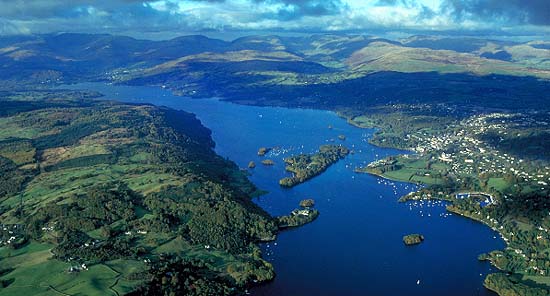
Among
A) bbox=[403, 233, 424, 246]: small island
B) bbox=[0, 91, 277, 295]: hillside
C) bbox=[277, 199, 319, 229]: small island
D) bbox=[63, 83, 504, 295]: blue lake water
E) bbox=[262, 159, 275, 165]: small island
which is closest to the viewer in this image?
bbox=[0, 91, 277, 295]: hillside

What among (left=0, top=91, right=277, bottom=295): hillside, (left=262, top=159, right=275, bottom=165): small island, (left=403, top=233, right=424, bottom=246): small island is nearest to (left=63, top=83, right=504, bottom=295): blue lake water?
(left=403, top=233, right=424, bottom=246): small island

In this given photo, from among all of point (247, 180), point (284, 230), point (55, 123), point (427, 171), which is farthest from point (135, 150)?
point (427, 171)

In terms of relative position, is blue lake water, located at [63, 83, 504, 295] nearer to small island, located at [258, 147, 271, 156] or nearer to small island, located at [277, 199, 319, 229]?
small island, located at [277, 199, 319, 229]

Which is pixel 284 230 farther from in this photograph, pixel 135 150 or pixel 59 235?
pixel 135 150

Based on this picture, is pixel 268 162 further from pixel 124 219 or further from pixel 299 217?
pixel 124 219

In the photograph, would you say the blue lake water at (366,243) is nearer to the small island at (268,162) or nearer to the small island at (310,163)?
the small island at (268,162)

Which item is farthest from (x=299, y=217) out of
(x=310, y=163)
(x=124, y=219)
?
(x=310, y=163)
